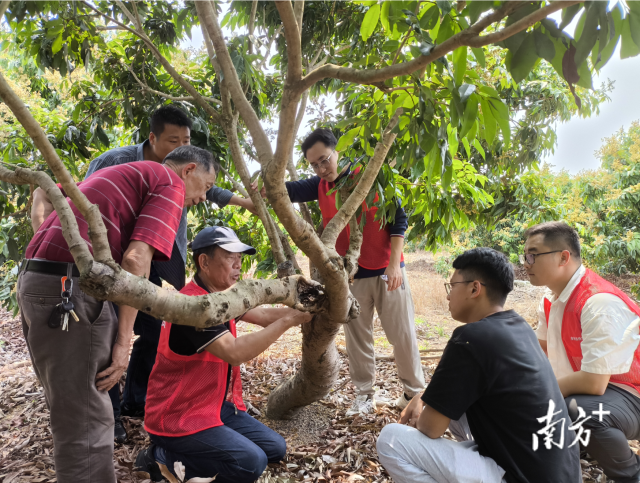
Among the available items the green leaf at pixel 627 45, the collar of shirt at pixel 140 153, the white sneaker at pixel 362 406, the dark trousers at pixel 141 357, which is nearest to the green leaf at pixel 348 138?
the green leaf at pixel 627 45

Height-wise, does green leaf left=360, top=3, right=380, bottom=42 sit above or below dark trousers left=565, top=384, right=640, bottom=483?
above

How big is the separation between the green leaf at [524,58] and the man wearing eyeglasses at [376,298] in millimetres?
1705

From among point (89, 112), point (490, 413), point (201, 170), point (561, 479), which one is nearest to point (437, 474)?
point (490, 413)

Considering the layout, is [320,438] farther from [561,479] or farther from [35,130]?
[35,130]

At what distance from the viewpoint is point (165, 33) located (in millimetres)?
3352

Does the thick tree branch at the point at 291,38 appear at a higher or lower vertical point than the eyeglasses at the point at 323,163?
higher

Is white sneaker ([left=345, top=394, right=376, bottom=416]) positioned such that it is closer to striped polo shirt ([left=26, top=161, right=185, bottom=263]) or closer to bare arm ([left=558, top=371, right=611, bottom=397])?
bare arm ([left=558, top=371, right=611, bottom=397])

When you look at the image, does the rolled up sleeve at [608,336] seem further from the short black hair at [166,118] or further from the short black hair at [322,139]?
the short black hair at [166,118]

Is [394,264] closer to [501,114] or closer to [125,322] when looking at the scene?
[501,114]

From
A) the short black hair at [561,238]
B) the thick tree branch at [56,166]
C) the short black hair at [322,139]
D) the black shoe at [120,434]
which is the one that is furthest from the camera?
the short black hair at [322,139]

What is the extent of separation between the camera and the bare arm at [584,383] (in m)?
1.96

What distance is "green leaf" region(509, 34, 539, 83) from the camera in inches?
39.7

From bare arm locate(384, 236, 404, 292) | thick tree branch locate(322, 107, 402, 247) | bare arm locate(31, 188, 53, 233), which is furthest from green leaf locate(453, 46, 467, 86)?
bare arm locate(31, 188, 53, 233)

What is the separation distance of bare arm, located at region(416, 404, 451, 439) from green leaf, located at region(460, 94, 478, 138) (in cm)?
105
